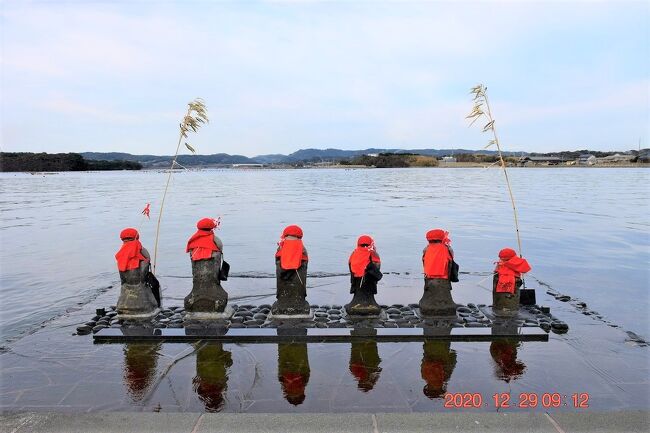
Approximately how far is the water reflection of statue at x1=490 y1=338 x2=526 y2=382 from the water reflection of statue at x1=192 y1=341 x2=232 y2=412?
11.4 ft

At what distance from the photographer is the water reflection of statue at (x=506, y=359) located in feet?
20.7

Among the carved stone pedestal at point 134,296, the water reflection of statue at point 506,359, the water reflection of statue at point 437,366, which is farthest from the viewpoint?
the carved stone pedestal at point 134,296

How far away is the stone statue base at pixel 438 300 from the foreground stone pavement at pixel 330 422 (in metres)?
3.53

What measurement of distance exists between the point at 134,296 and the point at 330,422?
506 centimetres

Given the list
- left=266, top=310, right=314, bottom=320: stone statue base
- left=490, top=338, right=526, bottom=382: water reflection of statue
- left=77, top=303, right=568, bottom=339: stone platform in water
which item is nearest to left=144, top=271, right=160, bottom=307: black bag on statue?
left=77, top=303, right=568, bottom=339: stone platform in water

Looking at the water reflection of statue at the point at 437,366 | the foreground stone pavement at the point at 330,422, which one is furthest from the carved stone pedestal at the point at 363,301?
the foreground stone pavement at the point at 330,422

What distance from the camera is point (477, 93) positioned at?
9.95m

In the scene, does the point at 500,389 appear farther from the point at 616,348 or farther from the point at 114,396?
the point at 114,396

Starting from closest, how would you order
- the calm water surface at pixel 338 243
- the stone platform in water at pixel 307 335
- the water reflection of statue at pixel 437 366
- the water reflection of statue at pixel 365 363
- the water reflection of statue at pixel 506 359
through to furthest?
the water reflection of statue at pixel 437 366 < the water reflection of statue at pixel 365 363 < the water reflection of statue at pixel 506 359 < the stone platform in water at pixel 307 335 < the calm water surface at pixel 338 243

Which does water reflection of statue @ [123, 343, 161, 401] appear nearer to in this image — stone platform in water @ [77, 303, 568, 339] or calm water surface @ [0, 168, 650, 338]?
stone platform in water @ [77, 303, 568, 339]

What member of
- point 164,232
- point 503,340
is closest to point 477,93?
point 503,340

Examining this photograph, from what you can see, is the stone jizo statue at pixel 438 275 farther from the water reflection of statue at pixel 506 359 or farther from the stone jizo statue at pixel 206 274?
the stone jizo statue at pixel 206 274

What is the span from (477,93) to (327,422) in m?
7.54

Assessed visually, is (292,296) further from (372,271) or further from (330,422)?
(330,422)
